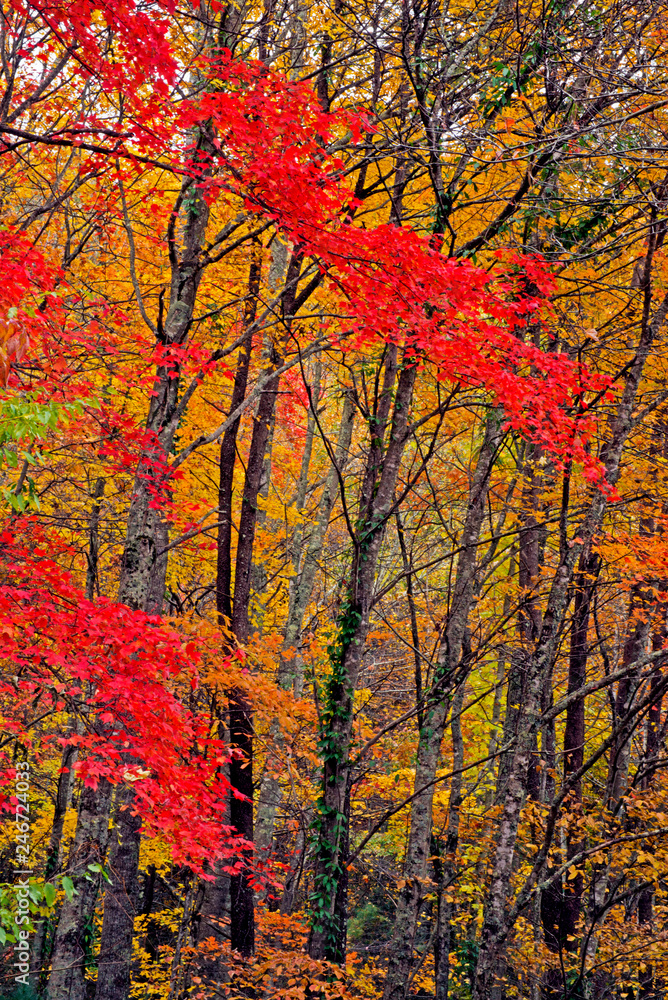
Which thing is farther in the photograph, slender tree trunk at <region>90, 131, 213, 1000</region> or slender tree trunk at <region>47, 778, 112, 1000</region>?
slender tree trunk at <region>90, 131, 213, 1000</region>

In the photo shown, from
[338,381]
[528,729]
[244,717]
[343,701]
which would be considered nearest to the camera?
[528,729]

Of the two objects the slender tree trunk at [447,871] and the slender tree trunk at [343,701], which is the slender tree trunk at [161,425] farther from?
the slender tree trunk at [447,871]

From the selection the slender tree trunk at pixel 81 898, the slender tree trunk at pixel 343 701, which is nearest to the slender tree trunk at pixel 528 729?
the slender tree trunk at pixel 343 701

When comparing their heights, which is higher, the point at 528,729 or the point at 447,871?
the point at 528,729

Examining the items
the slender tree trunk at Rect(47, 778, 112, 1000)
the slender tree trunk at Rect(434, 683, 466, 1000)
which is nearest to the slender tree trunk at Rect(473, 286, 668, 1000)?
the slender tree trunk at Rect(434, 683, 466, 1000)

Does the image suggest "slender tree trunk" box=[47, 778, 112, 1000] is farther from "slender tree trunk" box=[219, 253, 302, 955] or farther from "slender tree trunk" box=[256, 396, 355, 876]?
"slender tree trunk" box=[256, 396, 355, 876]

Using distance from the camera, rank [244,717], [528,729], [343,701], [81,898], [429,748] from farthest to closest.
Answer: [81,898] < [244,717] < [429,748] < [343,701] < [528,729]

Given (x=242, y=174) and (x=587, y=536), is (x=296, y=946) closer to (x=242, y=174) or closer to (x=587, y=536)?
(x=587, y=536)

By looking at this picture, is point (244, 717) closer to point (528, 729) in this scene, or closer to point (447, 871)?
point (528, 729)

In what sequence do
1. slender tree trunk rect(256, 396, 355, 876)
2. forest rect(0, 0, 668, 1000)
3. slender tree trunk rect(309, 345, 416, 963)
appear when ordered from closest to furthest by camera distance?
forest rect(0, 0, 668, 1000)
slender tree trunk rect(309, 345, 416, 963)
slender tree trunk rect(256, 396, 355, 876)

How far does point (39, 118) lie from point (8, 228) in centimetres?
261

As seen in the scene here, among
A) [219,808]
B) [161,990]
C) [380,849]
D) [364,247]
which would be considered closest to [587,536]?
[364,247]

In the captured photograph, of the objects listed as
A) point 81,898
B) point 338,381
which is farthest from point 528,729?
point 81,898

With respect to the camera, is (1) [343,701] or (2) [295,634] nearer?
(1) [343,701]
